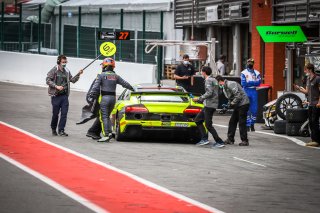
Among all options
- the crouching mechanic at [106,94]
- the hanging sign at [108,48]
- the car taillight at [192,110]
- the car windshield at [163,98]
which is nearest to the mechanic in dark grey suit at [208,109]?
the car taillight at [192,110]

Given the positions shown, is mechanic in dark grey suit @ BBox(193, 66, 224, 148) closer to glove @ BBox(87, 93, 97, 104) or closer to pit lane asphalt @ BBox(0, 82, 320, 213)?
pit lane asphalt @ BBox(0, 82, 320, 213)

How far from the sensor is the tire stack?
23188mm

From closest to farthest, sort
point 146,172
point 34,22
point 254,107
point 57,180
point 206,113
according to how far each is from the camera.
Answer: point 57,180
point 146,172
point 206,113
point 254,107
point 34,22

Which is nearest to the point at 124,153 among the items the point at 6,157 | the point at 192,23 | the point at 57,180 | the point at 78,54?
the point at 6,157

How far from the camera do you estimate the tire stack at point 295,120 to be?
23.2m

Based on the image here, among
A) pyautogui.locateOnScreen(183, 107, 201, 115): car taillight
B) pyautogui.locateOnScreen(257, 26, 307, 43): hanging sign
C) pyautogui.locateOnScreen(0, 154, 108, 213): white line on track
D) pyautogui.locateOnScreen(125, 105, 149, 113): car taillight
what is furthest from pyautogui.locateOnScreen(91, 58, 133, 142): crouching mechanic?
pyautogui.locateOnScreen(257, 26, 307, 43): hanging sign

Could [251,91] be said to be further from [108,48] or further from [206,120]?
[108,48]

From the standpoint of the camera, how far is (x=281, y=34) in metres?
28.3

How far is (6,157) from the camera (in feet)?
54.6

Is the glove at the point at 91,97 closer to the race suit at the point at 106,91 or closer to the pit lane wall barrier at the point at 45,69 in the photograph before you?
the race suit at the point at 106,91

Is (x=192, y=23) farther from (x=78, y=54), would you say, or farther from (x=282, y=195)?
(x=282, y=195)

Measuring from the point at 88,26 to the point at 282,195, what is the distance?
33273 mm

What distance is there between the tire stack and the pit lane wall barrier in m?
16.5

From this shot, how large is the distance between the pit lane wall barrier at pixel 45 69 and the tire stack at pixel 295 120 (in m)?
16.5
